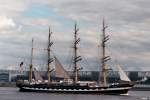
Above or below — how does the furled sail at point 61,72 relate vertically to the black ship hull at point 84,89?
above

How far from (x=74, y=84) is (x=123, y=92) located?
664 inches

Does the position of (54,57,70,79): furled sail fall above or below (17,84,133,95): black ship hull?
above

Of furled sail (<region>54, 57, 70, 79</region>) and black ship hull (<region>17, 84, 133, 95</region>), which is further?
furled sail (<region>54, 57, 70, 79</region>)

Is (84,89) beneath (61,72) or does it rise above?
beneath

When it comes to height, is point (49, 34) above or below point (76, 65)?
above

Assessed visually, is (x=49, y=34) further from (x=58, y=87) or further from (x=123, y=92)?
(x=123, y=92)

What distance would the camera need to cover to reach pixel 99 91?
169m

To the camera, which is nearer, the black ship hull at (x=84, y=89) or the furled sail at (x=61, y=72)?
the black ship hull at (x=84, y=89)

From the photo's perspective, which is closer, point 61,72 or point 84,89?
point 84,89

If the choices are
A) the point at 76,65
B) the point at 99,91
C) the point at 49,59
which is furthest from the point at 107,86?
the point at 49,59

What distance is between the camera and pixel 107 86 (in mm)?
170000

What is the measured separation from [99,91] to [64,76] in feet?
55.8

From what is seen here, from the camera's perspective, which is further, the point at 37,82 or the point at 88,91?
the point at 37,82

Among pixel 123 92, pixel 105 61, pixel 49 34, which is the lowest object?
pixel 123 92
